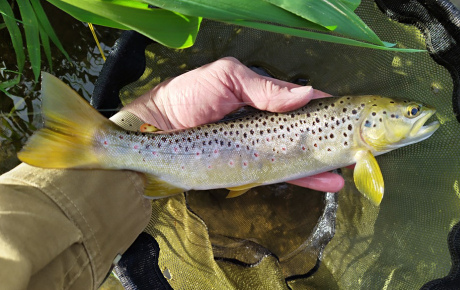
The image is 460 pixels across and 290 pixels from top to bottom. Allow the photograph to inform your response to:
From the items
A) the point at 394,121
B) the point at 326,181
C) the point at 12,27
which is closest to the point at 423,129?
the point at 394,121

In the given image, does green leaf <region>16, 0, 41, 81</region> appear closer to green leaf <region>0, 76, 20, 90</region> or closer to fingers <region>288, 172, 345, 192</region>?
green leaf <region>0, 76, 20, 90</region>

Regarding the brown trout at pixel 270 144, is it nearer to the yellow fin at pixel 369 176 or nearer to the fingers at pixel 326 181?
the yellow fin at pixel 369 176

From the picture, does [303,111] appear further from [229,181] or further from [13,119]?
[13,119]

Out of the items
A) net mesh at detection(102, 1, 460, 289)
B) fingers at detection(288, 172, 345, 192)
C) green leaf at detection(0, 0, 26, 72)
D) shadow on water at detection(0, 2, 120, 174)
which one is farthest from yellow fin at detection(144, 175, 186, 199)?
shadow on water at detection(0, 2, 120, 174)

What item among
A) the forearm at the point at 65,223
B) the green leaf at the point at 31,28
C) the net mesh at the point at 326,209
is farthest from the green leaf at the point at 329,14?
the green leaf at the point at 31,28

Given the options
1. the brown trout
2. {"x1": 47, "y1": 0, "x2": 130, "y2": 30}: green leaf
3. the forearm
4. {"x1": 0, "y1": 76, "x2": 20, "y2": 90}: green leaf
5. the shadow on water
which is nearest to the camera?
the forearm

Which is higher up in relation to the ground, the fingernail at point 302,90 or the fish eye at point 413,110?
the fingernail at point 302,90
